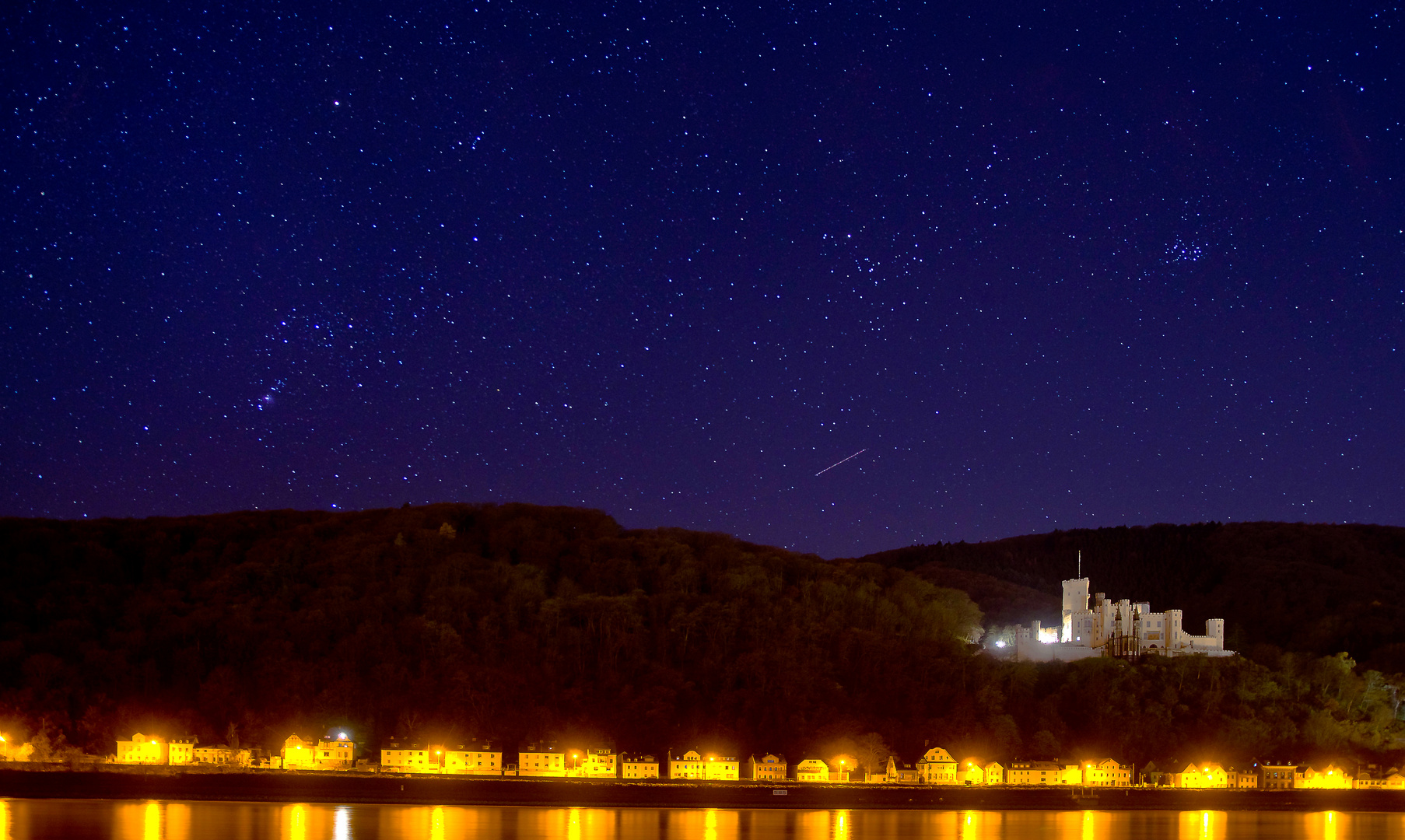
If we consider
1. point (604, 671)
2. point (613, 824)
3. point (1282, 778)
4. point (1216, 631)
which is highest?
point (1216, 631)

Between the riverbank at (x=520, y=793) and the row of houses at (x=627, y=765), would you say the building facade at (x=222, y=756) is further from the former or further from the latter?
the riverbank at (x=520, y=793)

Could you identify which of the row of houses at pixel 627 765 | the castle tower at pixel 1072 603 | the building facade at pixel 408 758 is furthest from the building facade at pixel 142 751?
the castle tower at pixel 1072 603

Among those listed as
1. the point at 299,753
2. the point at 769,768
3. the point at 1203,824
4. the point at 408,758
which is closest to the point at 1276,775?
the point at 1203,824

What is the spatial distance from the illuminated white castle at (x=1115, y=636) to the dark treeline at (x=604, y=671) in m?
3.14

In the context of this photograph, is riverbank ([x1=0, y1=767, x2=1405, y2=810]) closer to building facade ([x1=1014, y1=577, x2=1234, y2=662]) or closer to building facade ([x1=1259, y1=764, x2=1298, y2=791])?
building facade ([x1=1259, y1=764, x2=1298, y2=791])

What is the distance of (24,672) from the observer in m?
58.6

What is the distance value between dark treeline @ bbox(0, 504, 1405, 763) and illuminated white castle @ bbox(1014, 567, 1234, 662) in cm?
314

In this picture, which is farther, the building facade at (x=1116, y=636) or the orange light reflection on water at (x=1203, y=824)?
the building facade at (x=1116, y=636)

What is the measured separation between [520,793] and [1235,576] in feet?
216

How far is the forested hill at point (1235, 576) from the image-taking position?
8012 centimetres

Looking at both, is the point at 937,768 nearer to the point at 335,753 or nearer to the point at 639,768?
the point at 639,768

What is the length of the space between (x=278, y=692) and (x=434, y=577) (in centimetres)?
1237

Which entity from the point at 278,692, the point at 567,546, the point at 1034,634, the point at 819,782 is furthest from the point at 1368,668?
the point at 278,692

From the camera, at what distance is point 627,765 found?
53.0 meters
